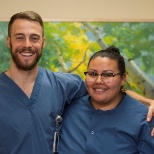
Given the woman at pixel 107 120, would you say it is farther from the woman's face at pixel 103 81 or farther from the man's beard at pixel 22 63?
the man's beard at pixel 22 63

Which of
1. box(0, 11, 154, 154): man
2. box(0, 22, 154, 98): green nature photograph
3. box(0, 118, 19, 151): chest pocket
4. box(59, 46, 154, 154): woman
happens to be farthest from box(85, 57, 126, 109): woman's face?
box(0, 22, 154, 98): green nature photograph

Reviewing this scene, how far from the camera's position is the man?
120cm

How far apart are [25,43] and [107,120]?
0.54m

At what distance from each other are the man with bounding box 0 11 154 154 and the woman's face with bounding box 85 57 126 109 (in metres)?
0.21

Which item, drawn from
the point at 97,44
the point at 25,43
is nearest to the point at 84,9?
the point at 97,44

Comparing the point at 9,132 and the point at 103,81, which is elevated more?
the point at 103,81

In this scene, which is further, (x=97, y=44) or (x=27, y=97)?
(x=97, y=44)

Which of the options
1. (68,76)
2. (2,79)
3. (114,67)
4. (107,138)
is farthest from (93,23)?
(107,138)

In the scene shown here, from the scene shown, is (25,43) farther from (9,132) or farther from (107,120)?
(107,120)

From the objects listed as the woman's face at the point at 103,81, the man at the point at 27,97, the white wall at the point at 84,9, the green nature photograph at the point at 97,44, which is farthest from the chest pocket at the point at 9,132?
the white wall at the point at 84,9

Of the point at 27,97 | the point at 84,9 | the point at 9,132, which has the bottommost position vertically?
the point at 9,132

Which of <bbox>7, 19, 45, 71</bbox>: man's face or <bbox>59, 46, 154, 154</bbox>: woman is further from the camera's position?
<bbox>7, 19, 45, 71</bbox>: man's face

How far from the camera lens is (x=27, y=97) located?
1.27 metres

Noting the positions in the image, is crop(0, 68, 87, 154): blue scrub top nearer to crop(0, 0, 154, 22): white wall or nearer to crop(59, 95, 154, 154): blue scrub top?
crop(59, 95, 154, 154): blue scrub top
